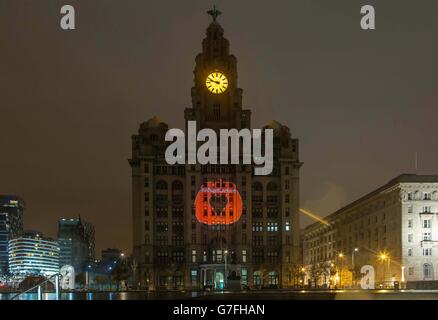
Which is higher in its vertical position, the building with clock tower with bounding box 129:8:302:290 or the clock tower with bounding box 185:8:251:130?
the clock tower with bounding box 185:8:251:130

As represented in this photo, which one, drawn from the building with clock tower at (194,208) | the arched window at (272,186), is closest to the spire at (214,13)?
the building with clock tower at (194,208)

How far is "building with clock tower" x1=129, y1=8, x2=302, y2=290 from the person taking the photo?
167000 millimetres

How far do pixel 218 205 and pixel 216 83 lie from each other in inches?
1344

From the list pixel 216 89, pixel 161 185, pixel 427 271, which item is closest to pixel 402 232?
pixel 427 271

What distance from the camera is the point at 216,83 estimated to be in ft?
593

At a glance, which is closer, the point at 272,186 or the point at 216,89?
the point at 272,186

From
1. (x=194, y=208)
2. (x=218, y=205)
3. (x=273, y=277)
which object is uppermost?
(x=218, y=205)

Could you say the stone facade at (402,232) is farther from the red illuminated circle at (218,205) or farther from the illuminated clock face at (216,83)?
the illuminated clock face at (216,83)

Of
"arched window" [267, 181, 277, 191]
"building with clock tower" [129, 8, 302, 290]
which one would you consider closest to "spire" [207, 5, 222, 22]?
"building with clock tower" [129, 8, 302, 290]

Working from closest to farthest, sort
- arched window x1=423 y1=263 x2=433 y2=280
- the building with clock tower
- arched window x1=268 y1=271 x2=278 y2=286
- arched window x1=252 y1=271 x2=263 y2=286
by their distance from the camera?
arched window x1=423 y1=263 x2=433 y2=280
the building with clock tower
arched window x1=252 y1=271 x2=263 y2=286
arched window x1=268 y1=271 x2=278 y2=286

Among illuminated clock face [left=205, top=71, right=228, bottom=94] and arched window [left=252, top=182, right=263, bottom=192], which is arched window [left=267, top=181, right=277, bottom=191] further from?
illuminated clock face [left=205, top=71, right=228, bottom=94]

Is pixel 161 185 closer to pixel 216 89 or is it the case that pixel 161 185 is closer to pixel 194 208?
pixel 194 208
